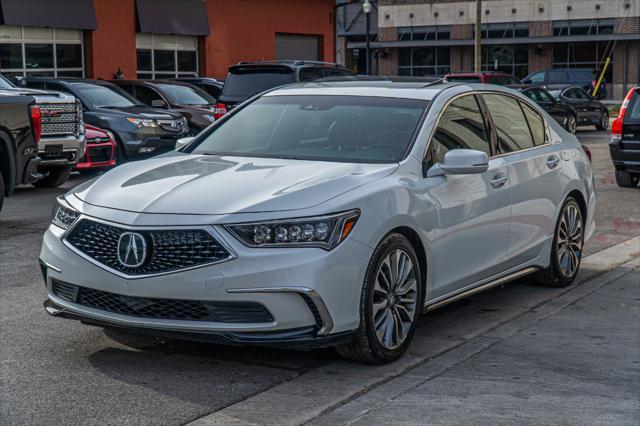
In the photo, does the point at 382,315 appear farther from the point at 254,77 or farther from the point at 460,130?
the point at 254,77

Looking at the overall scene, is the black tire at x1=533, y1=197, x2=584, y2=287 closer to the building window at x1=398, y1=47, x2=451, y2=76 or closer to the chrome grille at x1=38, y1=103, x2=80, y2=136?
the chrome grille at x1=38, y1=103, x2=80, y2=136

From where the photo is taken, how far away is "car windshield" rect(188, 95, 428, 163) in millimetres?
6547

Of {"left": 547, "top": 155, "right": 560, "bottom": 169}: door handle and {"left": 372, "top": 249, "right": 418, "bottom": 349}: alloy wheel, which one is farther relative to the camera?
{"left": 547, "top": 155, "right": 560, "bottom": 169}: door handle

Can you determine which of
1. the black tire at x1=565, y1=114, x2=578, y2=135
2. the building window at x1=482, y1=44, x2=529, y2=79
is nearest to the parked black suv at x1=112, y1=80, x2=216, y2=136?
the black tire at x1=565, y1=114, x2=578, y2=135

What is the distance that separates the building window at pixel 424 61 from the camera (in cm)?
6481

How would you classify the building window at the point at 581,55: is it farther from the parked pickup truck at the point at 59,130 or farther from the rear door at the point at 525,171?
the rear door at the point at 525,171

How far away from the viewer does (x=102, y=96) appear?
18.8m

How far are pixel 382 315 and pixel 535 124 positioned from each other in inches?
116

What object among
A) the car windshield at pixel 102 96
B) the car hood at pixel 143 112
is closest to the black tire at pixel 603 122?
the car hood at pixel 143 112

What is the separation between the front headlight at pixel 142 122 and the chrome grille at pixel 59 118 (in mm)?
2530

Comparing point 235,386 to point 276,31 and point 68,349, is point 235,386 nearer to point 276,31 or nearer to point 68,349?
point 68,349

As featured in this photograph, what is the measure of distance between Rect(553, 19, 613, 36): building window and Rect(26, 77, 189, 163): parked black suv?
145 feet

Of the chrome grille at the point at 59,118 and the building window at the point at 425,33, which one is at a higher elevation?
the building window at the point at 425,33

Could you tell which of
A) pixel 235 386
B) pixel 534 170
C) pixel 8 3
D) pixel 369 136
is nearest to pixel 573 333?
pixel 534 170
